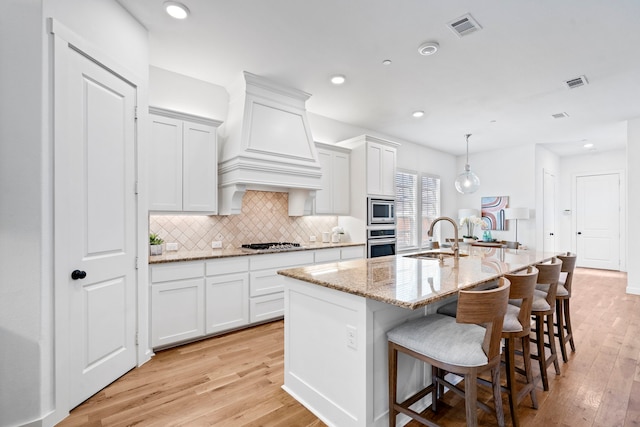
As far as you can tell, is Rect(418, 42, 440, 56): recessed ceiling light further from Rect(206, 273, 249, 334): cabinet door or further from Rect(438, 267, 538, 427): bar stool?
Rect(206, 273, 249, 334): cabinet door

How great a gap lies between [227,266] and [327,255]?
1.44 meters

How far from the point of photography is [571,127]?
5445 mm

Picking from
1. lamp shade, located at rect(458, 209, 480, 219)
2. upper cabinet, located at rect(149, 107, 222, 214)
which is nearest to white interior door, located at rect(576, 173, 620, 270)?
lamp shade, located at rect(458, 209, 480, 219)

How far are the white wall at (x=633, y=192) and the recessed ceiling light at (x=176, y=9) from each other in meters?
6.66

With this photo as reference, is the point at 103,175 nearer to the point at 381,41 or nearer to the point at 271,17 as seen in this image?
the point at 271,17

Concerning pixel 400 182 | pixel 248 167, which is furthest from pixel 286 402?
pixel 400 182

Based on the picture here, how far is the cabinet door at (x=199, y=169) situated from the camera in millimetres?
3293

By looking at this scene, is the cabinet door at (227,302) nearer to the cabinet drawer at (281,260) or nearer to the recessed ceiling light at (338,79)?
the cabinet drawer at (281,260)

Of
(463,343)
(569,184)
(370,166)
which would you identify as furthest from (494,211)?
(463,343)

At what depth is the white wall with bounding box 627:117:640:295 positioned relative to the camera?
4.93 metres

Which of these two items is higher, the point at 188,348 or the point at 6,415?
the point at 6,415

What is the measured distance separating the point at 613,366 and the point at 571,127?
4471mm

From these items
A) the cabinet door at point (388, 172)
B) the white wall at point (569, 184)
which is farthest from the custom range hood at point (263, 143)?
the white wall at point (569, 184)

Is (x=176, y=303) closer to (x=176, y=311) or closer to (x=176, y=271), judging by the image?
(x=176, y=311)
